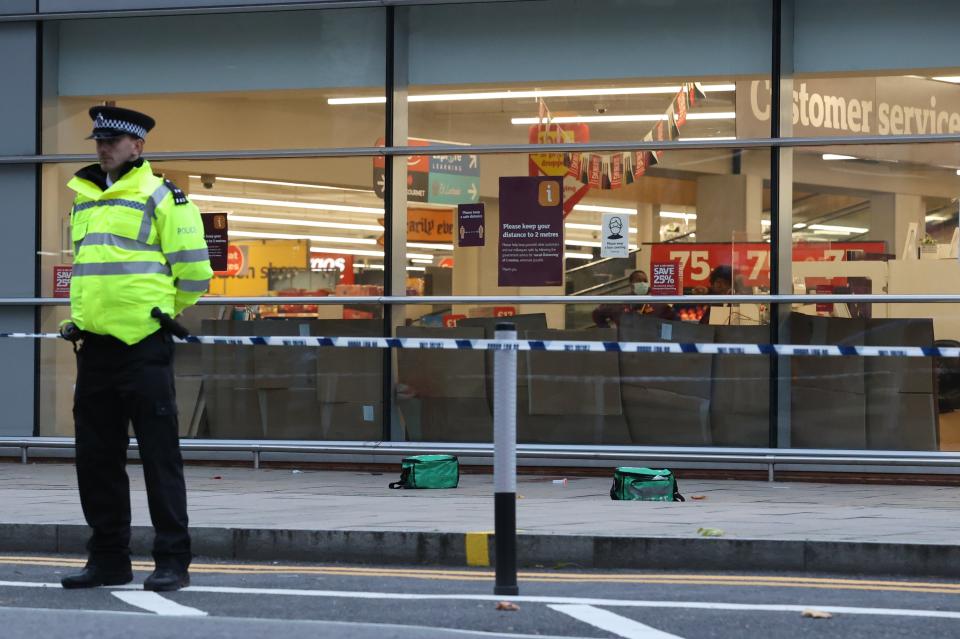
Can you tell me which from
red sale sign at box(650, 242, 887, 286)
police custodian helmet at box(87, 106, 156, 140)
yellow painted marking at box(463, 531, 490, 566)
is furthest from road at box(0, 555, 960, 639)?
red sale sign at box(650, 242, 887, 286)

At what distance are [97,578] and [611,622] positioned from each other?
2.27 metres

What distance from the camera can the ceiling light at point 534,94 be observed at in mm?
11773

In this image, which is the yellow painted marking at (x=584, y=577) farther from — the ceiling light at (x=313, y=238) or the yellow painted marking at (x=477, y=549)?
the ceiling light at (x=313, y=238)

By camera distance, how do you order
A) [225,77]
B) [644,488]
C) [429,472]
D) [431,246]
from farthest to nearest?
1. [225,77]
2. [431,246]
3. [429,472]
4. [644,488]

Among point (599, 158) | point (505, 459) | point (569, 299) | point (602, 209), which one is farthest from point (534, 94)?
point (505, 459)

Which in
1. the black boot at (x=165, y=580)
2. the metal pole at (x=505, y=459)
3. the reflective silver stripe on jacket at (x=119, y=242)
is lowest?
the black boot at (x=165, y=580)

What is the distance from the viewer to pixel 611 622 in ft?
18.5

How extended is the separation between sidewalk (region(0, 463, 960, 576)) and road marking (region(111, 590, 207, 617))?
5.02 feet

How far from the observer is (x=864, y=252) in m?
11.5

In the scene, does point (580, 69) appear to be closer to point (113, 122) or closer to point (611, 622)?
point (113, 122)

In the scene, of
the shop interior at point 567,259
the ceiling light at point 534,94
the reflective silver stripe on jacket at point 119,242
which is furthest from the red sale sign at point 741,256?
the reflective silver stripe on jacket at point 119,242

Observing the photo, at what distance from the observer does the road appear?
16.4 feet

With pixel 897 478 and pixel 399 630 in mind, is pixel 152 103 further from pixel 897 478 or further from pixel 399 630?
pixel 399 630

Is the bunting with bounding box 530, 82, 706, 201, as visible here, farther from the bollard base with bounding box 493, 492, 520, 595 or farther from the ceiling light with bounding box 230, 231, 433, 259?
the bollard base with bounding box 493, 492, 520, 595
